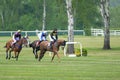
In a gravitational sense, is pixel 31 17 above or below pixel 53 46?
below

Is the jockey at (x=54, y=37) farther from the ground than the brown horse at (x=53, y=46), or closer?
farther from the ground

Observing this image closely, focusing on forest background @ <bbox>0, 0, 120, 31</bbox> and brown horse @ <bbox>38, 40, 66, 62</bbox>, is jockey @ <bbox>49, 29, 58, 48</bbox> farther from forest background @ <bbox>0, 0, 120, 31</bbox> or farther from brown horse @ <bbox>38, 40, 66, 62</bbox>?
forest background @ <bbox>0, 0, 120, 31</bbox>

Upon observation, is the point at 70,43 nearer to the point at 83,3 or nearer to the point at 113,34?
the point at 83,3

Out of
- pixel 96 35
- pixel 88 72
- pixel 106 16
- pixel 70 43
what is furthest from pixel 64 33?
pixel 88 72

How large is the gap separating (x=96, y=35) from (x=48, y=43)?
58990 mm

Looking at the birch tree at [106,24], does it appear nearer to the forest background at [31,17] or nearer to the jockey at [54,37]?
the jockey at [54,37]

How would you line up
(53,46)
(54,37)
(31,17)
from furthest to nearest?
(31,17) < (54,37) < (53,46)

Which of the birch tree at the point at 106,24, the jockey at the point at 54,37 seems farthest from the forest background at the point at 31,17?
the jockey at the point at 54,37

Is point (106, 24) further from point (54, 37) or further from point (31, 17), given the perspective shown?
point (31, 17)

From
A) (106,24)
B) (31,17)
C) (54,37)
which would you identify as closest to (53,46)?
(54,37)

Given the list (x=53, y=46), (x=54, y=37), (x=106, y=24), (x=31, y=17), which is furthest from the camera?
(x=31, y=17)

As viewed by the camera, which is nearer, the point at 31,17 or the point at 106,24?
the point at 106,24

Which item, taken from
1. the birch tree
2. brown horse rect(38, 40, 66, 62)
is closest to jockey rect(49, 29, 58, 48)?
brown horse rect(38, 40, 66, 62)

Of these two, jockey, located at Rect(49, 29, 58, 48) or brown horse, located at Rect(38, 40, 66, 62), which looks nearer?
brown horse, located at Rect(38, 40, 66, 62)
